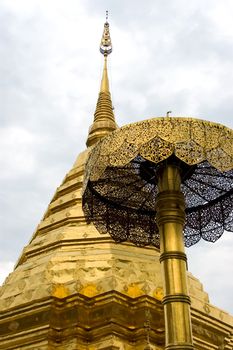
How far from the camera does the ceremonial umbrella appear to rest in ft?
23.5

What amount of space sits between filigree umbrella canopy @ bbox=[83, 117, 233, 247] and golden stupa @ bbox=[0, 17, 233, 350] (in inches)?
149

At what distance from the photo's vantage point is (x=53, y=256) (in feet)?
55.1

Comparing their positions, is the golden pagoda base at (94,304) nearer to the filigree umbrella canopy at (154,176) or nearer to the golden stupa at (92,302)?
the golden stupa at (92,302)

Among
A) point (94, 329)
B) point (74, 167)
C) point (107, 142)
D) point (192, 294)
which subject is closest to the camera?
point (107, 142)

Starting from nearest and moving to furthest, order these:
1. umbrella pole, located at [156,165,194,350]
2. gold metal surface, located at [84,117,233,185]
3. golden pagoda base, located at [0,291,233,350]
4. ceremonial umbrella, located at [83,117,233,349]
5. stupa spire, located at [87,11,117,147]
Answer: umbrella pole, located at [156,165,194,350]
ceremonial umbrella, located at [83,117,233,349]
gold metal surface, located at [84,117,233,185]
golden pagoda base, located at [0,291,233,350]
stupa spire, located at [87,11,117,147]

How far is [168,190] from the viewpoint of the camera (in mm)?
7789

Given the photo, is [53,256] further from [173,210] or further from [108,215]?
[173,210]

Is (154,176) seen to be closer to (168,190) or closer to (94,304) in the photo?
(168,190)

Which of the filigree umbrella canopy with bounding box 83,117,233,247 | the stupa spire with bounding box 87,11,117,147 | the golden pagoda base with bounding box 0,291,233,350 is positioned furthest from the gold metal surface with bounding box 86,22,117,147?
the filigree umbrella canopy with bounding box 83,117,233,247

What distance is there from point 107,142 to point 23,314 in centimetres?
772

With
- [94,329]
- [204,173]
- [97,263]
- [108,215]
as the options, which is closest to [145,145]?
[204,173]

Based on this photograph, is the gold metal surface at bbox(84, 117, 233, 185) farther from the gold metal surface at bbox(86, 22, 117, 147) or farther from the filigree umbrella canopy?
the gold metal surface at bbox(86, 22, 117, 147)

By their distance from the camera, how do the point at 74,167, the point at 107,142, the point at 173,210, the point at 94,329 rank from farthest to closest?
the point at 74,167
the point at 94,329
the point at 107,142
the point at 173,210

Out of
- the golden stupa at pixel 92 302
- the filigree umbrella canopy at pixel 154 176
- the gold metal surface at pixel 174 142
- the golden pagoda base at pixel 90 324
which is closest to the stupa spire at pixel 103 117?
the golden stupa at pixel 92 302
